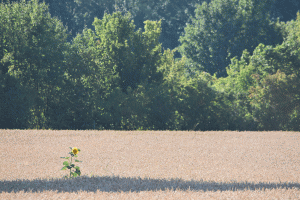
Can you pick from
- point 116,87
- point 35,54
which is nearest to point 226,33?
point 116,87

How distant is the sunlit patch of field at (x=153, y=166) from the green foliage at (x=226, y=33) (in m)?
18.9

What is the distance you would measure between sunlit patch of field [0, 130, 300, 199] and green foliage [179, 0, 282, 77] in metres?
Answer: 18.9

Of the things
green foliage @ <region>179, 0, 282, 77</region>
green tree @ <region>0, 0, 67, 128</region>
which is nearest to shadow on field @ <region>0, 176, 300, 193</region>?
green tree @ <region>0, 0, 67, 128</region>

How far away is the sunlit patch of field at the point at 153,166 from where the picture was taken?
4758mm

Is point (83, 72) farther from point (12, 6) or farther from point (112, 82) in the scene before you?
point (12, 6)

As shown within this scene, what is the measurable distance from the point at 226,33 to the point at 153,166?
2830cm

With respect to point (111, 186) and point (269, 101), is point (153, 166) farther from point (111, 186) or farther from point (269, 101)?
point (269, 101)

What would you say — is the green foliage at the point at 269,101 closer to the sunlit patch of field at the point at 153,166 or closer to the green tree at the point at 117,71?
the sunlit patch of field at the point at 153,166

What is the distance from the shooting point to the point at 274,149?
11.7m

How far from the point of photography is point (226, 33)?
3362cm

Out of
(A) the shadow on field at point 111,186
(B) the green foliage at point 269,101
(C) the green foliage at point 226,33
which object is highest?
(C) the green foliage at point 226,33

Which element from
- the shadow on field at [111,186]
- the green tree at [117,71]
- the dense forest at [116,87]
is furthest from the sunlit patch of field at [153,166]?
the green tree at [117,71]

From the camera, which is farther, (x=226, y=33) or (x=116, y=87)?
(x=226, y=33)

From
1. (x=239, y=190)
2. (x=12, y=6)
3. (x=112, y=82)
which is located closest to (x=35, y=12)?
(x=12, y=6)
